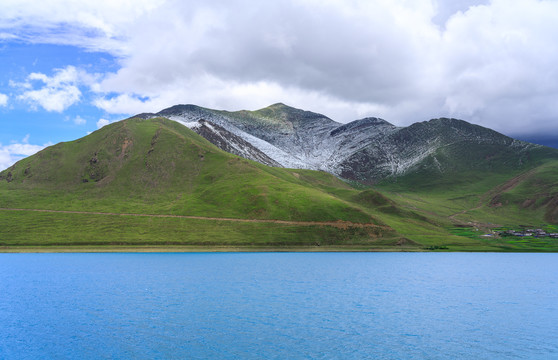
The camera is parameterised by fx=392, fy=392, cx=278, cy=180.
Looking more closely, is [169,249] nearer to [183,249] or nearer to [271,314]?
[183,249]

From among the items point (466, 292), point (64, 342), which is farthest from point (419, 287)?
point (64, 342)

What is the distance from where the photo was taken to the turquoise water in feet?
150

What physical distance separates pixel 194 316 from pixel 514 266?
116 m

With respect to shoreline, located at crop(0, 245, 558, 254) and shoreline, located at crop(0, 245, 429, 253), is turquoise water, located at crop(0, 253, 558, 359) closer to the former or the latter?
shoreline, located at crop(0, 245, 429, 253)

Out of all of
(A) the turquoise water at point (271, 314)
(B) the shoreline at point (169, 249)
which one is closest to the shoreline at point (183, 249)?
(B) the shoreline at point (169, 249)

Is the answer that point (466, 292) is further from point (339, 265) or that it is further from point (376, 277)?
point (339, 265)

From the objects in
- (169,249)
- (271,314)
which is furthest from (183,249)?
(271,314)

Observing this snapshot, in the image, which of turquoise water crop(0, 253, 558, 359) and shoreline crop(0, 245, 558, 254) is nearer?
turquoise water crop(0, 253, 558, 359)

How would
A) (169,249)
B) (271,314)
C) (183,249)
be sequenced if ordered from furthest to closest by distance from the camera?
(183,249), (169,249), (271,314)

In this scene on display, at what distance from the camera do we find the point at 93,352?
43.7 meters

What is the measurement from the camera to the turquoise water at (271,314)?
45.6 metres

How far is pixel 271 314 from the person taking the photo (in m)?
60.0

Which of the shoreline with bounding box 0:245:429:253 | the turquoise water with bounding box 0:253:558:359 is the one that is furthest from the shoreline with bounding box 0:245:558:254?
the turquoise water with bounding box 0:253:558:359

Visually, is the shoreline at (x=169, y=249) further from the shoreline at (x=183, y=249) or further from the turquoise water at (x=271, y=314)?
the turquoise water at (x=271, y=314)
